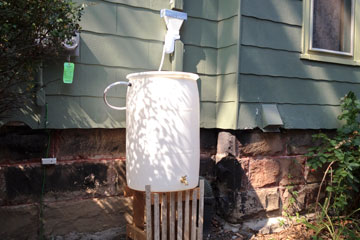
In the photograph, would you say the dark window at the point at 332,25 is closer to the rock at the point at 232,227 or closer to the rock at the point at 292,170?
the rock at the point at 292,170

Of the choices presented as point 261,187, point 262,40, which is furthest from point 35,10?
point 261,187

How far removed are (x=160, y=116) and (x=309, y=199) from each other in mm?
1844

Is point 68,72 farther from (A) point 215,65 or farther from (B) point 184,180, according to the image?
(A) point 215,65

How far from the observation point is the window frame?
10.3 feet

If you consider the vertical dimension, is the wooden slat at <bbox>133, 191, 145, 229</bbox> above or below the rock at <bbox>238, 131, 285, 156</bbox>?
below

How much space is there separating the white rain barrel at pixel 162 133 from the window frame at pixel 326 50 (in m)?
1.43

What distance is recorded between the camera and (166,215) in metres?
2.28

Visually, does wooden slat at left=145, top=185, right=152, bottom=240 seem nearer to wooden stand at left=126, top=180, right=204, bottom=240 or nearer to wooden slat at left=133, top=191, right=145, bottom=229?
wooden stand at left=126, top=180, right=204, bottom=240

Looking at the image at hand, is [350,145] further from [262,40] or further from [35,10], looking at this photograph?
[35,10]

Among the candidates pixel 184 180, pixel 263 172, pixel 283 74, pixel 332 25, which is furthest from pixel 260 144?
pixel 332 25

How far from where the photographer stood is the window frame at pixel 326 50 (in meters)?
3.13

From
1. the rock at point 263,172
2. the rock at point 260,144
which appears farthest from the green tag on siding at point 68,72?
the rock at point 263,172

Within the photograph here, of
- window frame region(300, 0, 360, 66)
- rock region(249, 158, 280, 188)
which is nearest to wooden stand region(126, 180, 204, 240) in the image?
rock region(249, 158, 280, 188)

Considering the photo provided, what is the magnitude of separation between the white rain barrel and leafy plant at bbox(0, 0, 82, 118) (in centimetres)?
57
